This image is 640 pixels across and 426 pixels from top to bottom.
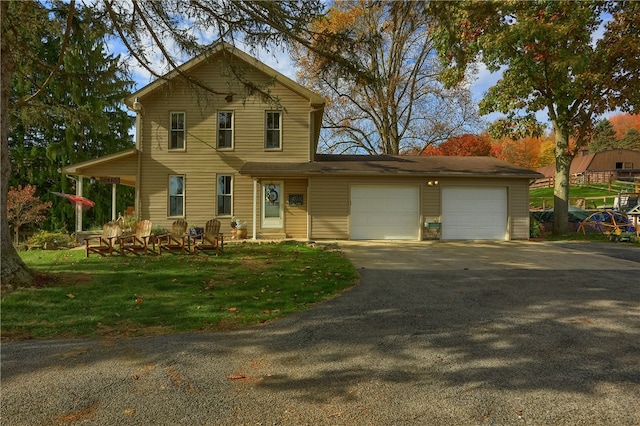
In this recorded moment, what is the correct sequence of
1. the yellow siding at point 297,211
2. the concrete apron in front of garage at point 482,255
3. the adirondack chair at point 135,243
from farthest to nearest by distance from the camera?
the yellow siding at point 297,211 → the adirondack chair at point 135,243 → the concrete apron in front of garage at point 482,255

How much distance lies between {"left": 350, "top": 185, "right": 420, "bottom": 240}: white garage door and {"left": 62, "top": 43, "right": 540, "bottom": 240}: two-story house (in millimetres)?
38

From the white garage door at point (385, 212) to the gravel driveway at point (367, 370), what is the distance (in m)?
8.21

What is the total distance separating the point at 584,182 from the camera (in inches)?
1651

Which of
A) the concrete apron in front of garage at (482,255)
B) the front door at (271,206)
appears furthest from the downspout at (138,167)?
the concrete apron in front of garage at (482,255)

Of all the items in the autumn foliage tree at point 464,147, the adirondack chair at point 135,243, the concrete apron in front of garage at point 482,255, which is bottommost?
the concrete apron in front of garage at point 482,255

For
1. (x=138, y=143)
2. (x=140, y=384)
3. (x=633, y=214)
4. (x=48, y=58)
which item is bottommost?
(x=140, y=384)

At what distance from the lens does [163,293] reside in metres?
5.97

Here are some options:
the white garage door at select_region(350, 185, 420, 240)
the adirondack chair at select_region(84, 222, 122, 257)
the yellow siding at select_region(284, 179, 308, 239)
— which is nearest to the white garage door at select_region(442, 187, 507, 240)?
the white garage door at select_region(350, 185, 420, 240)

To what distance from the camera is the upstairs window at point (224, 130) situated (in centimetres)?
1470

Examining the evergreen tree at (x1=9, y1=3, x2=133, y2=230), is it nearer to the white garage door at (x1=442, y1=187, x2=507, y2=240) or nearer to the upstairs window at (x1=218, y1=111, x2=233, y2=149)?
the upstairs window at (x1=218, y1=111, x2=233, y2=149)

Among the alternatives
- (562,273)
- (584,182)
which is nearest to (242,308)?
(562,273)

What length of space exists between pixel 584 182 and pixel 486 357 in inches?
1901

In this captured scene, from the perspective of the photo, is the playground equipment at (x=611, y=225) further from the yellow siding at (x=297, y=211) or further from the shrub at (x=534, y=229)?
the yellow siding at (x=297, y=211)

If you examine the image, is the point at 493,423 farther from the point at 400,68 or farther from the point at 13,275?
the point at 400,68
